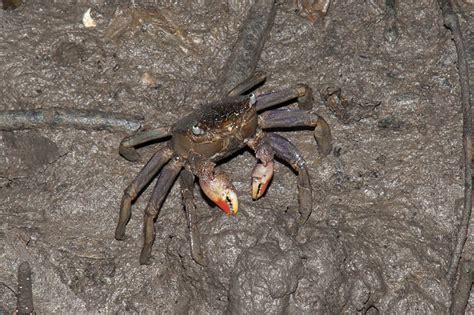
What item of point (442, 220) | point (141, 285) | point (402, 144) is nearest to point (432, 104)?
point (402, 144)

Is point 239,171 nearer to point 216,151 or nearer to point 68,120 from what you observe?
point 216,151

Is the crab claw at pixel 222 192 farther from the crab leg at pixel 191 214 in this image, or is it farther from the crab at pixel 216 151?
the crab leg at pixel 191 214

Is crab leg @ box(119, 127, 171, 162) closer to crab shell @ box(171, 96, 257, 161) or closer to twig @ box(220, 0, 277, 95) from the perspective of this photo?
crab shell @ box(171, 96, 257, 161)

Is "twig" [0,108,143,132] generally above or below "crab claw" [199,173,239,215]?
below

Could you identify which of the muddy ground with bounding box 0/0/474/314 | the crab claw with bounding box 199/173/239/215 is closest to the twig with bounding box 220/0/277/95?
the muddy ground with bounding box 0/0/474/314

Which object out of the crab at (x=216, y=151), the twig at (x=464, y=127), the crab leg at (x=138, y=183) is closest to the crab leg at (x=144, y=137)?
the crab at (x=216, y=151)

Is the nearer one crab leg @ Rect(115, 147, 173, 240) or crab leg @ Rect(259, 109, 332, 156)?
crab leg @ Rect(115, 147, 173, 240)

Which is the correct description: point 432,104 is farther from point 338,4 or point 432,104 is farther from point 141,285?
point 141,285
